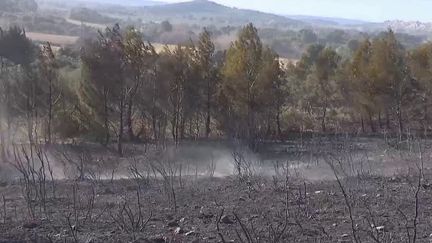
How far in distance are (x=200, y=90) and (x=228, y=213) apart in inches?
855

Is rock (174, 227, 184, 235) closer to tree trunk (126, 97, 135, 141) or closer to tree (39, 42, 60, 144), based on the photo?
tree (39, 42, 60, 144)

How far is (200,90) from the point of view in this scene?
31906mm

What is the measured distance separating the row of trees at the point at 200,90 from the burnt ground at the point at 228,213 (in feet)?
38.5

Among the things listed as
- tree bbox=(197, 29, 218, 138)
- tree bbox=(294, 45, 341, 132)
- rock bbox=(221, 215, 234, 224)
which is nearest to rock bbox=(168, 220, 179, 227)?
rock bbox=(221, 215, 234, 224)

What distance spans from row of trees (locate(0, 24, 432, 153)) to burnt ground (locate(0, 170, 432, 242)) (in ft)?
38.5

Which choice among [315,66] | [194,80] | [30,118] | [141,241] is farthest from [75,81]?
[141,241]

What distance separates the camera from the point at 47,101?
2792cm

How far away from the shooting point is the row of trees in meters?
28.1

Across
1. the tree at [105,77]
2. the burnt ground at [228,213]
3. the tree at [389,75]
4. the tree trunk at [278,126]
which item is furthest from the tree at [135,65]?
the burnt ground at [228,213]

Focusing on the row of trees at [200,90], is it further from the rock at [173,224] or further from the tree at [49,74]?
the rock at [173,224]

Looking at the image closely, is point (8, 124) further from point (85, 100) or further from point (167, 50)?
point (167, 50)

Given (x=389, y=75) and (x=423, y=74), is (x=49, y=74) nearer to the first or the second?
(x=389, y=75)

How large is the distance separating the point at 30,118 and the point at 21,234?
18568mm

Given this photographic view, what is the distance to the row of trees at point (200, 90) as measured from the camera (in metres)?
28.1
